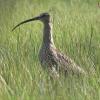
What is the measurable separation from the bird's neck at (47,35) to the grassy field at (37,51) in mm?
196

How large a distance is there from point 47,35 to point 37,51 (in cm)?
26

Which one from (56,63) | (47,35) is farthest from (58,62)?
(47,35)

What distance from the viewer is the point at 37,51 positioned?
6.72m

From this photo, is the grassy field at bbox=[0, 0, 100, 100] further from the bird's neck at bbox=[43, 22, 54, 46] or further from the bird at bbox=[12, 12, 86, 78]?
the bird's neck at bbox=[43, 22, 54, 46]

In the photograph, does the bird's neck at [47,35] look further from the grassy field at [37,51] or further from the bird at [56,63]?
the grassy field at [37,51]

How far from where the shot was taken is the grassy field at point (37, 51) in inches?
192

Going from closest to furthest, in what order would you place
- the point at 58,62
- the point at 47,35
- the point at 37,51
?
the point at 58,62 < the point at 47,35 < the point at 37,51

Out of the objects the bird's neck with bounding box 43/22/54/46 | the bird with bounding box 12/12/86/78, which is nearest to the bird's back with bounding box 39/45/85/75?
the bird with bounding box 12/12/86/78

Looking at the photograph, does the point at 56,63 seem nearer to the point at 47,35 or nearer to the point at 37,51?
the point at 47,35

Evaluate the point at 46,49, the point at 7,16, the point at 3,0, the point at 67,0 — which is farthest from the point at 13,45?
the point at 67,0

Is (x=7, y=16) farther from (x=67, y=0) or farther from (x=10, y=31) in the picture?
(x=67, y=0)

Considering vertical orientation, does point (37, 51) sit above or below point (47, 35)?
below

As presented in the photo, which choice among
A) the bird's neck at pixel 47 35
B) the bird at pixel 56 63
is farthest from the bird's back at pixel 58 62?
the bird's neck at pixel 47 35

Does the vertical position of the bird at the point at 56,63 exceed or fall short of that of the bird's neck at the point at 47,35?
it falls short
